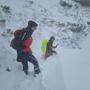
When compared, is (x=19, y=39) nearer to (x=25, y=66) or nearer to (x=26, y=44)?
(x=26, y=44)

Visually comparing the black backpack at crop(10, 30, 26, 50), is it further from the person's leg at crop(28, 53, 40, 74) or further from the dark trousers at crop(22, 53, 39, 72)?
the person's leg at crop(28, 53, 40, 74)

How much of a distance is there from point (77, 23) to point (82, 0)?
2.50 m

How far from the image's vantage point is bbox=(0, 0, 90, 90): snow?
7.64 m

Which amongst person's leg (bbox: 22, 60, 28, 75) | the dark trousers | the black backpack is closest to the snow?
person's leg (bbox: 22, 60, 28, 75)

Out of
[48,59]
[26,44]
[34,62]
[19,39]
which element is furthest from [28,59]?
[48,59]

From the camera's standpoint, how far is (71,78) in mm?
8312

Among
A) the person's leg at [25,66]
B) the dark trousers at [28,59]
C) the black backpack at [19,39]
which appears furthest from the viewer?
the person's leg at [25,66]

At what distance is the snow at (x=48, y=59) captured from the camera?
25.1ft

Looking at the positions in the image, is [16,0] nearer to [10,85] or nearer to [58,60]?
[58,60]

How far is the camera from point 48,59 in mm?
9125

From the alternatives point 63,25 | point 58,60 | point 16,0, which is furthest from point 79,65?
point 16,0

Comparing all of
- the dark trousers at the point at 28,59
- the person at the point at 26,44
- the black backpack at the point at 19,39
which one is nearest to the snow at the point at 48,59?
the dark trousers at the point at 28,59

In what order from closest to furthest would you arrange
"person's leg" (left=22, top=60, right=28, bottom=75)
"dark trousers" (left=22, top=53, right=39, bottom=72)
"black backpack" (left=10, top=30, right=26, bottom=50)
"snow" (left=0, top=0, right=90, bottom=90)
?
"black backpack" (left=10, top=30, right=26, bottom=50) < "dark trousers" (left=22, top=53, right=39, bottom=72) < "person's leg" (left=22, top=60, right=28, bottom=75) < "snow" (left=0, top=0, right=90, bottom=90)

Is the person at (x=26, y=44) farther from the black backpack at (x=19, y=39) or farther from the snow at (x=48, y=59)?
the snow at (x=48, y=59)
